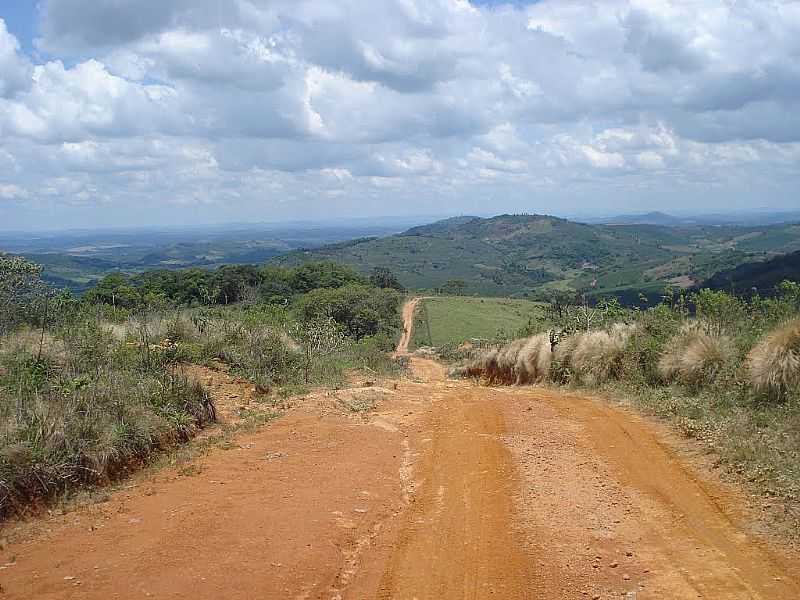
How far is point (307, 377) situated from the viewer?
1277 cm

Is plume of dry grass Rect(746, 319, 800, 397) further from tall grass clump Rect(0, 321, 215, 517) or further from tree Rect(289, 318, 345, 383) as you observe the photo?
tree Rect(289, 318, 345, 383)

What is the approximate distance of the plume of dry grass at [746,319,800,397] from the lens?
26.3 feet

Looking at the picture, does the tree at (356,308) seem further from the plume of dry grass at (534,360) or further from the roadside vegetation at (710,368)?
the roadside vegetation at (710,368)

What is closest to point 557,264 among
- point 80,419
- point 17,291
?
point 17,291

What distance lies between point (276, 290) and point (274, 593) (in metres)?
61.1

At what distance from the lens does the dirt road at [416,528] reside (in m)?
4.39

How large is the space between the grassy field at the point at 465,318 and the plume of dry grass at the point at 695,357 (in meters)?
46.6

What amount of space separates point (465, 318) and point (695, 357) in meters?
65.8

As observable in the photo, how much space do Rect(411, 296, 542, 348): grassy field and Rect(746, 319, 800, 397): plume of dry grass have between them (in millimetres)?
48754

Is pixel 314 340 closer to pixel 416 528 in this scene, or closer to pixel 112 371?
pixel 112 371

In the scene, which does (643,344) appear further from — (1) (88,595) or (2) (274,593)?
(1) (88,595)

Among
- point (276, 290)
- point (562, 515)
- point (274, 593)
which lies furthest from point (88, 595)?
point (276, 290)

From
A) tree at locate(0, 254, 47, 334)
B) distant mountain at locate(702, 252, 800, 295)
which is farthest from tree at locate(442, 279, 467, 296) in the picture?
tree at locate(0, 254, 47, 334)

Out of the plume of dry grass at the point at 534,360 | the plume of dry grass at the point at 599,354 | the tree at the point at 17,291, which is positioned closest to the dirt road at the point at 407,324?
the plume of dry grass at the point at 534,360
